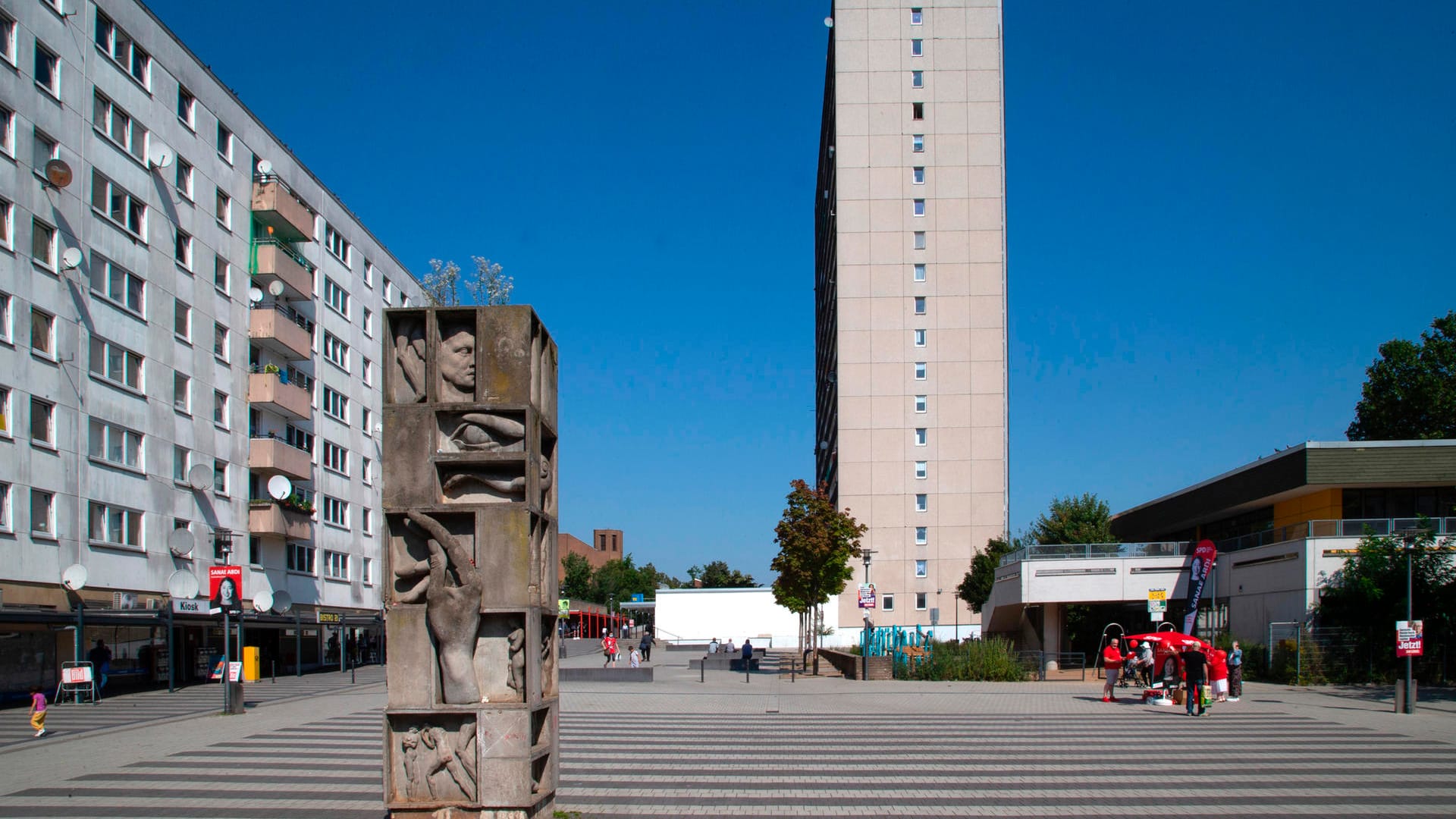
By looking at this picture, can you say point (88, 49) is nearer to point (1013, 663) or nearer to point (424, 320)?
point (424, 320)

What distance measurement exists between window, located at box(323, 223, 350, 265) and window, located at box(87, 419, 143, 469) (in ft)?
60.1

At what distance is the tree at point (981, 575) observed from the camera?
56.4 metres

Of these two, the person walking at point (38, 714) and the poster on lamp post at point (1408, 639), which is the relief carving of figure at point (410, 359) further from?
the poster on lamp post at point (1408, 639)

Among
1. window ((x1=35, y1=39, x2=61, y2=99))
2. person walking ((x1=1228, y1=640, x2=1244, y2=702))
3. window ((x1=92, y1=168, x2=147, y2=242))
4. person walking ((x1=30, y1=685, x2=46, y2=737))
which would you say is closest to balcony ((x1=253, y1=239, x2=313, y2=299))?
window ((x1=92, y1=168, x2=147, y2=242))

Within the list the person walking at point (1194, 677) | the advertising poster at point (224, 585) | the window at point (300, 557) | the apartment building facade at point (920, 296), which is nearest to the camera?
the person walking at point (1194, 677)

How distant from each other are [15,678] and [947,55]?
52.1 metres

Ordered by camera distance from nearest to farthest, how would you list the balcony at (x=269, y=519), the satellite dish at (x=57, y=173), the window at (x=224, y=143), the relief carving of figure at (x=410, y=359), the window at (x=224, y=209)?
the relief carving of figure at (x=410, y=359) → the satellite dish at (x=57, y=173) → the window at (x=224, y=209) → the window at (x=224, y=143) → the balcony at (x=269, y=519)

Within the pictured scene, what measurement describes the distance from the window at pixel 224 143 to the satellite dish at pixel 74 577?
1763cm

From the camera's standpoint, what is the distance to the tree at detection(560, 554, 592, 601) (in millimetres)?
120875

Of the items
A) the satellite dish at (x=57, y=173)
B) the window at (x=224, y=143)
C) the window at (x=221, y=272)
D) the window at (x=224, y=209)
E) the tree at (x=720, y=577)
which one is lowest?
the tree at (x=720, y=577)

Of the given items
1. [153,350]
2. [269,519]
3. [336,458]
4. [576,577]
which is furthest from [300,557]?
[576,577]

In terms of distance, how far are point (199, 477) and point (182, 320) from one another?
A: 5221 millimetres

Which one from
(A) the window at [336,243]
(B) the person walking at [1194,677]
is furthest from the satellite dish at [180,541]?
(B) the person walking at [1194,677]

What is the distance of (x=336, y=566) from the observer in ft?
163
